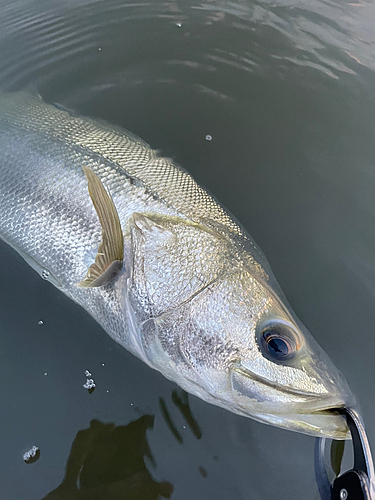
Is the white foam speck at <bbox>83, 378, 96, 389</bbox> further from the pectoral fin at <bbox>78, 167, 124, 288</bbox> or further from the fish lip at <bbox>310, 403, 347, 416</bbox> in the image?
the fish lip at <bbox>310, 403, 347, 416</bbox>

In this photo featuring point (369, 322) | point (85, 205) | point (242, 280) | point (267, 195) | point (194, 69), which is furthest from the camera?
point (194, 69)

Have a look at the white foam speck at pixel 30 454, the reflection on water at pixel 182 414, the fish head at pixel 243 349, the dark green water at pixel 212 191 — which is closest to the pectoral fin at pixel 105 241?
the fish head at pixel 243 349

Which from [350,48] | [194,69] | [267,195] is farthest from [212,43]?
[267,195]

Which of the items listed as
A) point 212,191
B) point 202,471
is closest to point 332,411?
point 202,471

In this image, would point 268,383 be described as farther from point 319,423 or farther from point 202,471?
point 202,471

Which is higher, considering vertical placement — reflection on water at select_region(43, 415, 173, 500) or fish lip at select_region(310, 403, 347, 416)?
fish lip at select_region(310, 403, 347, 416)

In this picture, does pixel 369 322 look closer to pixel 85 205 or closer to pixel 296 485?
pixel 296 485

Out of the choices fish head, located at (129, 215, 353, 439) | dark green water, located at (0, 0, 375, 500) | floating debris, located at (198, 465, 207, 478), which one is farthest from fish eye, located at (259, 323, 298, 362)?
floating debris, located at (198, 465, 207, 478)
